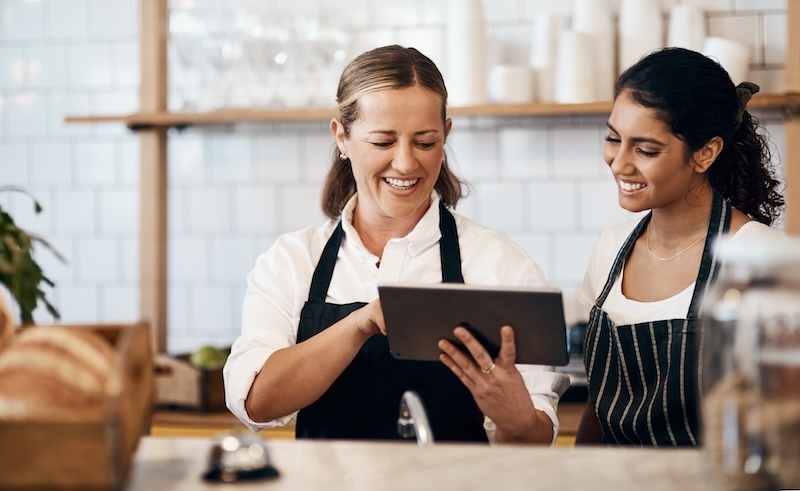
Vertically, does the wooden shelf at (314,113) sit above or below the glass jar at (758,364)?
above

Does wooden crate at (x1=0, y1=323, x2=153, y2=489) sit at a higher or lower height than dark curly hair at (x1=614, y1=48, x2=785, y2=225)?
lower

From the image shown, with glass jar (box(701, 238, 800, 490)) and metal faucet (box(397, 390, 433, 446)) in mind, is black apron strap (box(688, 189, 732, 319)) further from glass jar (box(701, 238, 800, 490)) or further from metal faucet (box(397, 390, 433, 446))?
glass jar (box(701, 238, 800, 490))

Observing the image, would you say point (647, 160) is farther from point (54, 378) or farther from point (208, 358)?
point (208, 358)

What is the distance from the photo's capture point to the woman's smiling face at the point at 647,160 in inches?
85.7

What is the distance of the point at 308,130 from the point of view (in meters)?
3.71

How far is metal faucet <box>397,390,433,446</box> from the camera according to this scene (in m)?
1.48

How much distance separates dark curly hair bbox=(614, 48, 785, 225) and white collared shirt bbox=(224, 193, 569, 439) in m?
0.45

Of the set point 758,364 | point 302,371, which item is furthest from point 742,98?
point 758,364

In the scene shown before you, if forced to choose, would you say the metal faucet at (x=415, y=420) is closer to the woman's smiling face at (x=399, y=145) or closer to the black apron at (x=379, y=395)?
the black apron at (x=379, y=395)

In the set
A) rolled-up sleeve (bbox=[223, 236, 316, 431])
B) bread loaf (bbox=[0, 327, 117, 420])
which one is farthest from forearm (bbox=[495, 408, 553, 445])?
bread loaf (bbox=[0, 327, 117, 420])

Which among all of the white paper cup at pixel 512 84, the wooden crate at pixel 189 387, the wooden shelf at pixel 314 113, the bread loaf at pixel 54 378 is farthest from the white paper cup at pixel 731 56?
the bread loaf at pixel 54 378

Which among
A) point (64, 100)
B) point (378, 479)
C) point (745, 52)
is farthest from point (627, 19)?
point (378, 479)

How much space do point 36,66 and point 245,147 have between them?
91cm

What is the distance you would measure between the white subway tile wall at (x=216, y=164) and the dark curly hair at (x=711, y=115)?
1152 millimetres
